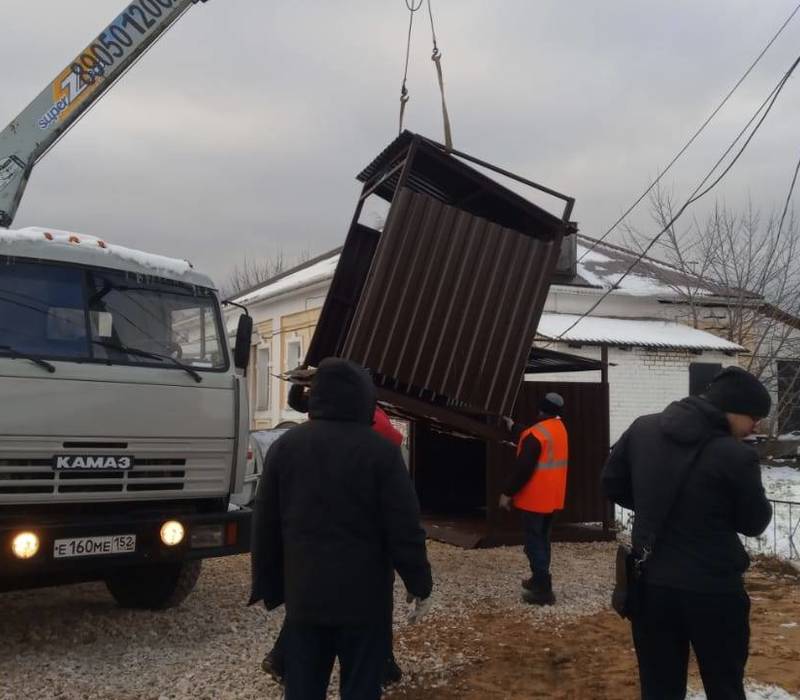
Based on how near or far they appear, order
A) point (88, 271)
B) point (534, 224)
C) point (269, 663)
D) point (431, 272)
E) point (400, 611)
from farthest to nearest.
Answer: point (534, 224) → point (431, 272) → point (400, 611) → point (88, 271) → point (269, 663)

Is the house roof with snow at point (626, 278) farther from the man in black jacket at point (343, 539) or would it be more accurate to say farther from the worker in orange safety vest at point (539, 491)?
the man in black jacket at point (343, 539)

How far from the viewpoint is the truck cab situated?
15.9 feet

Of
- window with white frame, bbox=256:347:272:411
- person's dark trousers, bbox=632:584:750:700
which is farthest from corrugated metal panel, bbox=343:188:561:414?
window with white frame, bbox=256:347:272:411

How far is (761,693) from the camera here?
4.70 meters

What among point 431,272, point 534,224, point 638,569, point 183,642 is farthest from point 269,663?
point 534,224

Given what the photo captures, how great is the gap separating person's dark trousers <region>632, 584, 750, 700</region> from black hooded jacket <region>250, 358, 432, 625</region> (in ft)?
2.89

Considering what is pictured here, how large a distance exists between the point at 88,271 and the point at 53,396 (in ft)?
3.00

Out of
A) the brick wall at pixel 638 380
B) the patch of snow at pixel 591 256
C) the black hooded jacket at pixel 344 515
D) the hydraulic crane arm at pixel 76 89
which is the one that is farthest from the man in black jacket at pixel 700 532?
the patch of snow at pixel 591 256

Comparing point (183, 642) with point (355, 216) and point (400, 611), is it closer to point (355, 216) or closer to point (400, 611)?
point (400, 611)

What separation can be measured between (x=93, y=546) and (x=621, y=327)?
14.5 m

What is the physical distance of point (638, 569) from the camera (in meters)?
3.37

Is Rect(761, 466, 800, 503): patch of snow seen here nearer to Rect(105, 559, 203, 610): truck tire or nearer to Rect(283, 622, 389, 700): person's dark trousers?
Rect(105, 559, 203, 610): truck tire

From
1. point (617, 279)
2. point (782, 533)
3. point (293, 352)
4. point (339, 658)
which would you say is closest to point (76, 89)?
point (339, 658)

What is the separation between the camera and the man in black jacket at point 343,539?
125 inches
